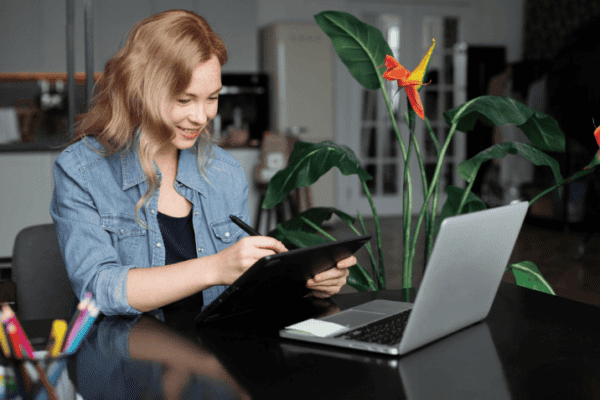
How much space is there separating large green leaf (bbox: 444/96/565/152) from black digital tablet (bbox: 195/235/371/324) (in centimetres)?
A: 52

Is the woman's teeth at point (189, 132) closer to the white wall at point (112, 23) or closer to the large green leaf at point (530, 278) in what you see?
the large green leaf at point (530, 278)

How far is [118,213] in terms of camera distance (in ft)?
3.97

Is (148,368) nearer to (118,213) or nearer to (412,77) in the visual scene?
(118,213)

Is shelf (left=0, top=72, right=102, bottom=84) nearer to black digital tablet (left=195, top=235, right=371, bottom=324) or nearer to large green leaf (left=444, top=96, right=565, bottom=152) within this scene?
large green leaf (left=444, top=96, right=565, bottom=152)

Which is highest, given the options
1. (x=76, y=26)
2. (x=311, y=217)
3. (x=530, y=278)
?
(x=76, y=26)

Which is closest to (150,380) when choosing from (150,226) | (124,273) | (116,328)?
(116,328)

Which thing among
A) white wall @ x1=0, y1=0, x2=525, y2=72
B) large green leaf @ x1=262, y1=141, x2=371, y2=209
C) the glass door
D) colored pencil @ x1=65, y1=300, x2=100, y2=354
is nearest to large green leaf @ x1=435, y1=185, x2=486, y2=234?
large green leaf @ x1=262, y1=141, x2=371, y2=209

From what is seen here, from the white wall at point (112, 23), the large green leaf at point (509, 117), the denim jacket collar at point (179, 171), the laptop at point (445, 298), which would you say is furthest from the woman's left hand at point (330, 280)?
the white wall at point (112, 23)

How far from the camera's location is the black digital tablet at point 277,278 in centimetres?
83

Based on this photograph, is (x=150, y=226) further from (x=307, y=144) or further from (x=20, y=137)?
(x=20, y=137)

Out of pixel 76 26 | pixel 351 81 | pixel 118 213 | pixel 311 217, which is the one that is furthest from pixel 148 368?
pixel 351 81

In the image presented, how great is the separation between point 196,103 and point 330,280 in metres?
0.46

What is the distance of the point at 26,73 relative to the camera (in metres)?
5.91

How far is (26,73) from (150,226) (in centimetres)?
541
